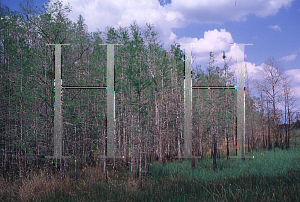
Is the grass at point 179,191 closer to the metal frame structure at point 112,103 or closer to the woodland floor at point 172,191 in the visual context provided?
the woodland floor at point 172,191

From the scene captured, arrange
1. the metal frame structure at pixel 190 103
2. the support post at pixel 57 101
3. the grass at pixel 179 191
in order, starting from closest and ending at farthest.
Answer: the grass at pixel 179 191 → the support post at pixel 57 101 → the metal frame structure at pixel 190 103

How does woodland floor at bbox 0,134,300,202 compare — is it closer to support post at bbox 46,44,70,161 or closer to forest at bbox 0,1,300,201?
forest at bbox 0,1,300,201

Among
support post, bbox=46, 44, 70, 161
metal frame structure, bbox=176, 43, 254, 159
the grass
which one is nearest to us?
the grass

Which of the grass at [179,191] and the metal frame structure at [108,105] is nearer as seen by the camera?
the grass at [179,191]

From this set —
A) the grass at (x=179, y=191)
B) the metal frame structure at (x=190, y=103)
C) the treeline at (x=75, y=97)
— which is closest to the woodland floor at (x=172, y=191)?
the grass at (x=179, y=191)

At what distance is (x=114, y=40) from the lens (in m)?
17.8

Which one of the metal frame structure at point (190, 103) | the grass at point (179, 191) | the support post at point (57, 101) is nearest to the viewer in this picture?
the grass at point (179, 191)

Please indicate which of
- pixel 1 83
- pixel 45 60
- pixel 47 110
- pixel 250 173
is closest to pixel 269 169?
pixel 250 173

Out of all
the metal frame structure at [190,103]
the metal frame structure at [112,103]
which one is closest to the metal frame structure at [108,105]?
the metal frame structure at [112,103]

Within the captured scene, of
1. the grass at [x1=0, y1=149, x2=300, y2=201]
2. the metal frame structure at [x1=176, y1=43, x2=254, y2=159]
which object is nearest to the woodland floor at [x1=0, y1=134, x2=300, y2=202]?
the grass at [x1=0, y1=149, x2=300, y2=201]

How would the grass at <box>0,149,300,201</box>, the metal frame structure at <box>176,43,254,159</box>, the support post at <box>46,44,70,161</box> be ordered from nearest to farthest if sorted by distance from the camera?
the grass at <box>0,149,300,201</box>
the support post at <box>46,44,70,161</box>
the metal frame structure at <box>176,43,254,159</box>

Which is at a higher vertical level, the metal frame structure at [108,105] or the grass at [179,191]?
the metal frame structure at [108,105]

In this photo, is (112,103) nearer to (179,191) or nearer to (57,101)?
(57,101)

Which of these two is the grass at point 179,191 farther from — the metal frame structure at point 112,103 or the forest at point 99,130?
the metal frame structure at point 112,103
